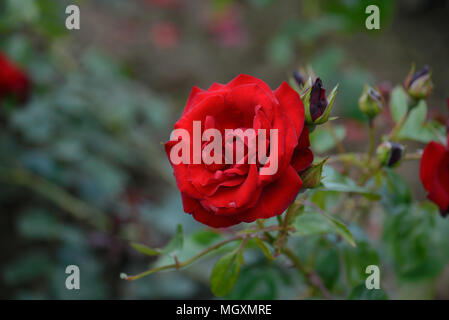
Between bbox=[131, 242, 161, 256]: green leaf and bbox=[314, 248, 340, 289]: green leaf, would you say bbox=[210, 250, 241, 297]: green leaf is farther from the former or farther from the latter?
bbox=[314, 248, 340, 289]: green leaf

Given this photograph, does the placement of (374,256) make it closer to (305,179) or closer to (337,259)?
(337,259)

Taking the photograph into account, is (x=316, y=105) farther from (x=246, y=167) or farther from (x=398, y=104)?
(x=398, y=104)

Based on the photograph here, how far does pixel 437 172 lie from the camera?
463mm

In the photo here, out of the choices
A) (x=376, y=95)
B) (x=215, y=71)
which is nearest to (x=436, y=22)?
(x=215, y=71)

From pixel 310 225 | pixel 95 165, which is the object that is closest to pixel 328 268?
pixel 310 225

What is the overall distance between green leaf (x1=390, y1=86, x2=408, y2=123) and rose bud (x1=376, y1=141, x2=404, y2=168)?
0.11m

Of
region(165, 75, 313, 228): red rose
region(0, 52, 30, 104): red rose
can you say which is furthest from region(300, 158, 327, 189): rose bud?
region(0, 52, 30, 104): red rose

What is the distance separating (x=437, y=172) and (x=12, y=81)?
1.01 m

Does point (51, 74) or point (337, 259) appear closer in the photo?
point (337, 259)

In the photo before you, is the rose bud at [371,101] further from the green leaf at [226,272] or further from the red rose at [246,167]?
the green leaf at [226,272]

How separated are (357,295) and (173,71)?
5.46 ft

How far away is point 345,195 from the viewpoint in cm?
72

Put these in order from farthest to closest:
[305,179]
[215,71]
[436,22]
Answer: [215,71], [436,22], [305,179]

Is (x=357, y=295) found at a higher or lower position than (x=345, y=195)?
lower
